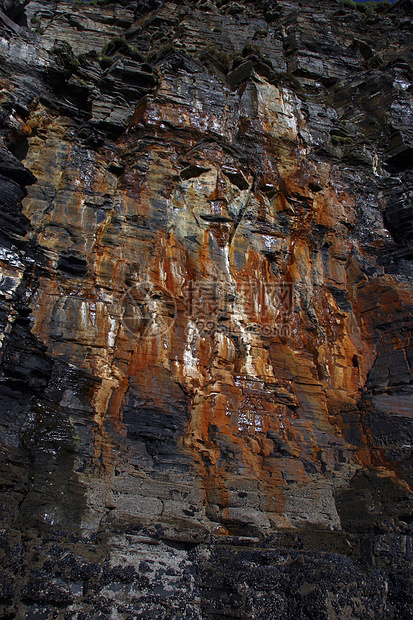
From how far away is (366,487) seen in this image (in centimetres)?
1230

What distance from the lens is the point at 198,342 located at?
13797 millimetres

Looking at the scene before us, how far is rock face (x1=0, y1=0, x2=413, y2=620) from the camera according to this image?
31.3 ft

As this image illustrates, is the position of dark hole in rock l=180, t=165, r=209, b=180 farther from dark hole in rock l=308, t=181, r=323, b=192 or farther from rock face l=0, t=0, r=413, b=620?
dark hole in rock l=308, t=181, r=323, b=192

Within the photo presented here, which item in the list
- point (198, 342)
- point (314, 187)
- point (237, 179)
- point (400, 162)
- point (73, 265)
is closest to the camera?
point (73, 265)

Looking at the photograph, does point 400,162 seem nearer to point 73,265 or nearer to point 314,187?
point 314,187

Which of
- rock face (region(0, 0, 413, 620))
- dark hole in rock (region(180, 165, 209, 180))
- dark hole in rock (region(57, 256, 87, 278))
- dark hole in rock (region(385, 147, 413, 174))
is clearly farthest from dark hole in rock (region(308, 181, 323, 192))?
dark hole in rock (region(57, 256, 87, 278))

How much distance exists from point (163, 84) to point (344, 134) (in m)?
9.36

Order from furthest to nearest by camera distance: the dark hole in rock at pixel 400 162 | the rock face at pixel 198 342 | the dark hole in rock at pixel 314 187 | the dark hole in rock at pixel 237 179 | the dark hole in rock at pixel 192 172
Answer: the dark hole in rock at pixel 400 162, the dark hole in rock at pixel 314 187, the dark hole in rock at pixel 237 179, the dark hole in rock at pixel 192 172, the rock face at pixel 198 342

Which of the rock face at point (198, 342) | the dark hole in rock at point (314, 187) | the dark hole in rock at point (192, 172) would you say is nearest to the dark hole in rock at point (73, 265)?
the rock face at point (198, 342)

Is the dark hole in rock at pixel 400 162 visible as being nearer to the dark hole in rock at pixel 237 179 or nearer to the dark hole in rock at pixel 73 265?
the dark hole in rock at pixel 237 179

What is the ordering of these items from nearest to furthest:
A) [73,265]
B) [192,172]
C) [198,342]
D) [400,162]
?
[73,265]
[198,342]
[192,172]
[400,162]

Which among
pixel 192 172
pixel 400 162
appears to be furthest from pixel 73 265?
pixel 400 162

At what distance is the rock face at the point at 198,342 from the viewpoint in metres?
9.54

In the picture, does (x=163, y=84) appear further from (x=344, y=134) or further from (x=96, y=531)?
(x=96, y=531)
